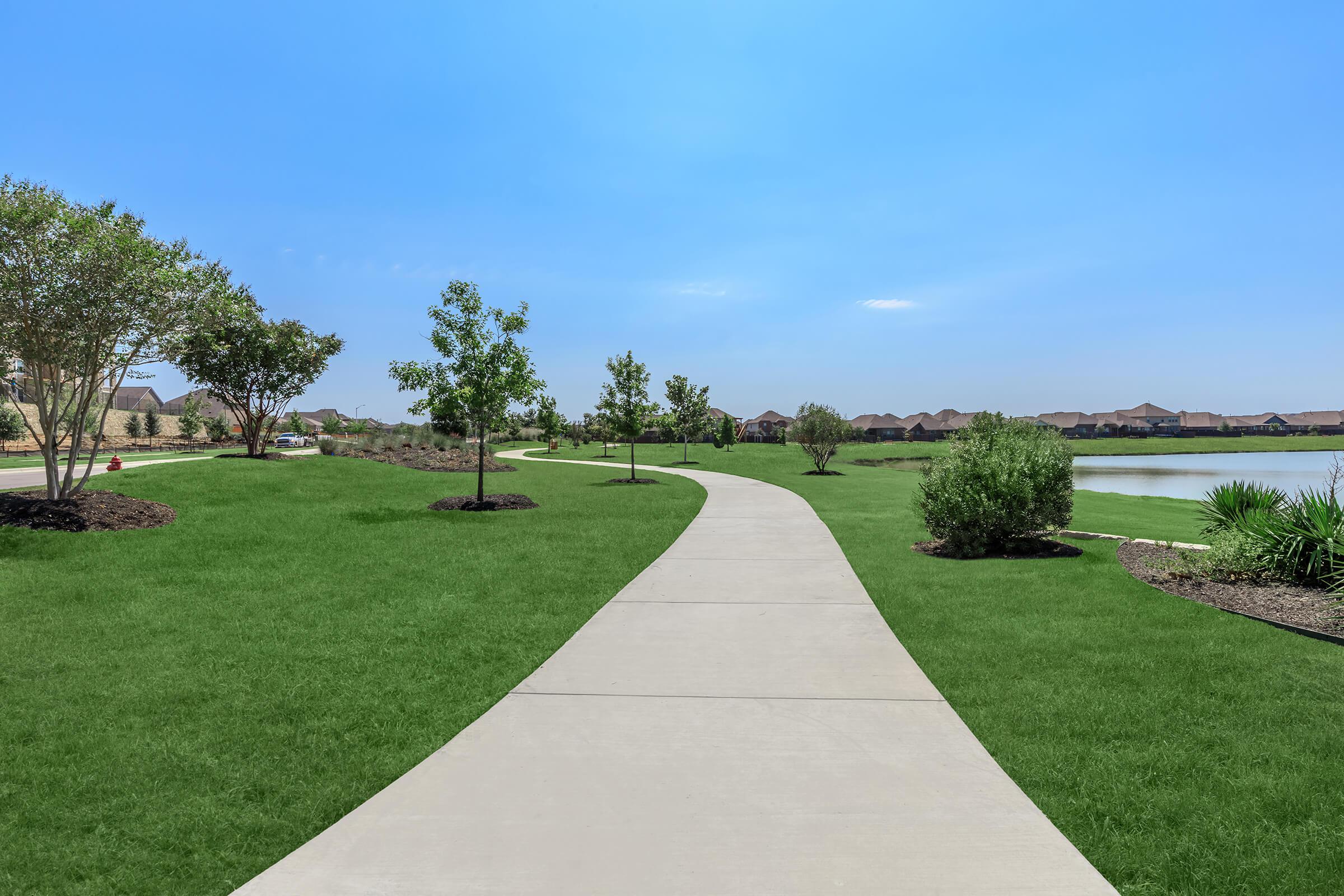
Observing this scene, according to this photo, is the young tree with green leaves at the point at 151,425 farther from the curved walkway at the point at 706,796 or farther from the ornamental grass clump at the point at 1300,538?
the ornamental grass clump at the point at 1300,538

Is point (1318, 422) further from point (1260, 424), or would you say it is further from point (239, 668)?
point (239, 668)

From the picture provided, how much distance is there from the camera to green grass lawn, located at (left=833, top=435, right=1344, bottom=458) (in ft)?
251

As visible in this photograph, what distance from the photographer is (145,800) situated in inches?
145

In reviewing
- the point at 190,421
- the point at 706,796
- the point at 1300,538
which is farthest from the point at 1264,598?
the point at 190,421

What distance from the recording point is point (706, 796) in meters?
3.63

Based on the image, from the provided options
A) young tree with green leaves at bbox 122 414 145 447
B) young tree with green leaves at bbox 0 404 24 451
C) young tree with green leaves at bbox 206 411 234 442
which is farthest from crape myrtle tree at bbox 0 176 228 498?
young tree with green leaves at bbox 122 414 145 447

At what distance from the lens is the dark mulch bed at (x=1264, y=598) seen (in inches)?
267

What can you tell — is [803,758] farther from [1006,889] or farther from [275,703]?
[275,703]

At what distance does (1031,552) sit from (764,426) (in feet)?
374

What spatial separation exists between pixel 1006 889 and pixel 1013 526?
8252mm

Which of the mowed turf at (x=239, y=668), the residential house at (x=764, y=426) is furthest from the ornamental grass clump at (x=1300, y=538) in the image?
the residential house at (x=764, y=426)

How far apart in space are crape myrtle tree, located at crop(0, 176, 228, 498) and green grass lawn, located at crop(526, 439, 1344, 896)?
531 inches

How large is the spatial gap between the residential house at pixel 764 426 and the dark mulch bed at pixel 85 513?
4090 inches

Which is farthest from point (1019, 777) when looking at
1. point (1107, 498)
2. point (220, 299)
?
point (1107, 498)
